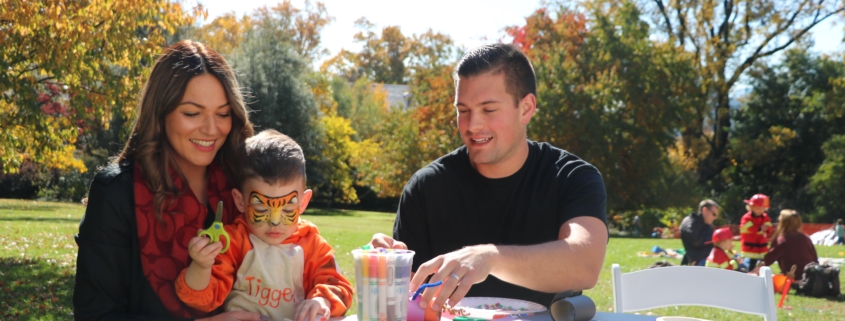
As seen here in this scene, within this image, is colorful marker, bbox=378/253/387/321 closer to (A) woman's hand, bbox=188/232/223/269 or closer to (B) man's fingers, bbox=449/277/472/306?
(B) man's fingers, bbox=449/277/472/306

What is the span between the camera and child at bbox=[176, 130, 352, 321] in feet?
8.88

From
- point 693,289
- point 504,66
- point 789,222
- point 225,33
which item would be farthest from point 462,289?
point 225,33

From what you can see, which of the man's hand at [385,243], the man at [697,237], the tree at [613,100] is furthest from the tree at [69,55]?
the tree at [613,100]

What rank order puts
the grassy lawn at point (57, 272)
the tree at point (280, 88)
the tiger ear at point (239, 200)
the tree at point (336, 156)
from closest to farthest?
the tiger ear at point (239, 200) < the grassy lawn at point (57, 272) < the tree at point (280, 88) < the tree at point (336, 156)

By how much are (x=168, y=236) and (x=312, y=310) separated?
0.63 m

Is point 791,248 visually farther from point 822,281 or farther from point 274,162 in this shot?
point 274,162

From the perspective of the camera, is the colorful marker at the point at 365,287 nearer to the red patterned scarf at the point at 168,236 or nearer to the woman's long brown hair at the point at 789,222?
the red patterned scarf at the point at 168,236

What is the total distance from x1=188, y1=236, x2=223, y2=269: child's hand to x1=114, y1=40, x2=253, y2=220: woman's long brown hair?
36cm

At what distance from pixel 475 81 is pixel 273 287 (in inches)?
50.8

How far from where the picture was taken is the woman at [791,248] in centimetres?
1138

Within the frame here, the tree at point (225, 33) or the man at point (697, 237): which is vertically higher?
the tree at point (225, 33)

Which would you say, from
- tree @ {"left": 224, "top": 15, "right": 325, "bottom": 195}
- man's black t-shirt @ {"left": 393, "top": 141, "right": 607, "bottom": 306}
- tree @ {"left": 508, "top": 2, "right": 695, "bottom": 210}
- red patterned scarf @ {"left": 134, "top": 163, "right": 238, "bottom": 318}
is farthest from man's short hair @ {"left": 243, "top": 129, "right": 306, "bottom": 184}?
tree @ {"left": 224, "top": 15, "right": 325, "bottom": 195}

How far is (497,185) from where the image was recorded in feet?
11.5

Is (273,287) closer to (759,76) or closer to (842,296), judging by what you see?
(842,296)
